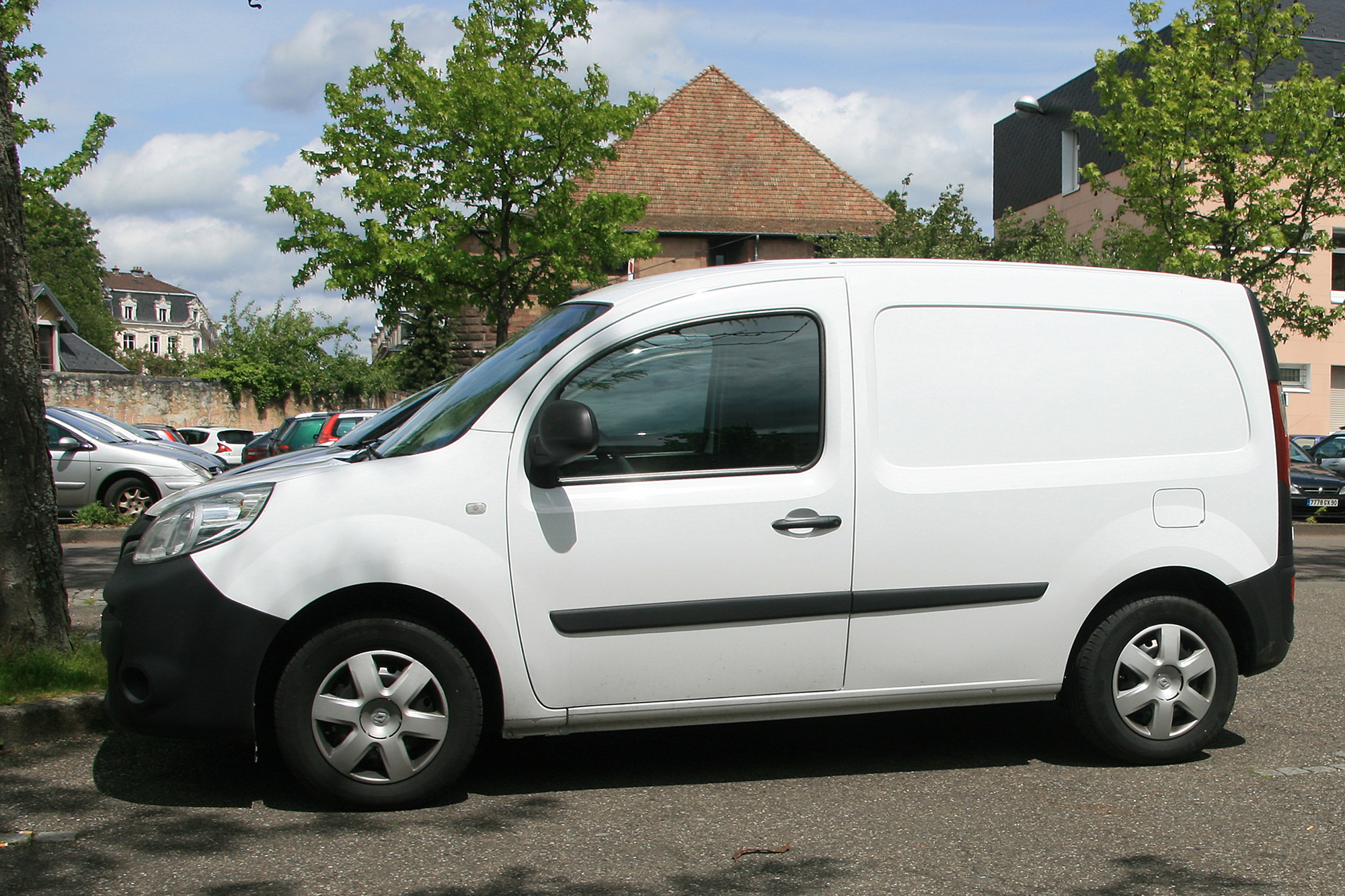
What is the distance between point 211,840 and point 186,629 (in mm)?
681

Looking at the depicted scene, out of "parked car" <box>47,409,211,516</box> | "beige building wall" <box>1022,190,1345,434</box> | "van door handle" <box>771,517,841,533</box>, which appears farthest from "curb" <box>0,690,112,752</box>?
"beige building wall" <box>1022,190,1345,434</box>

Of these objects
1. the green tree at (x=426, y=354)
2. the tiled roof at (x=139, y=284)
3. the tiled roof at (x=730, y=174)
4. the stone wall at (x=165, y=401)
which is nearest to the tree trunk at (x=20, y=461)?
the tiled roof at (x=730, y=174)

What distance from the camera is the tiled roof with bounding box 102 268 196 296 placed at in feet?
441

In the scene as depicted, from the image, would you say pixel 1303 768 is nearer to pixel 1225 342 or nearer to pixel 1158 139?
pixel 1225 342

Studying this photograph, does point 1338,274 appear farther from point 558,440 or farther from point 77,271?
point 77,271

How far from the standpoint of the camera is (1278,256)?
20.3 meters

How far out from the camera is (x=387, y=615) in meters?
4.18

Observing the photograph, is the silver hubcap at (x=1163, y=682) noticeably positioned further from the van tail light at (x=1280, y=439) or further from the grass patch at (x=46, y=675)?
the grass patch at (x=46, y=675)

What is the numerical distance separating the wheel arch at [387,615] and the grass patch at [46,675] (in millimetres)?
1270

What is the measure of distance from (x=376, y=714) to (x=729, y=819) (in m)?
1.24

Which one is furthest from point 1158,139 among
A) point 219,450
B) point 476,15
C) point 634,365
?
point 219,450

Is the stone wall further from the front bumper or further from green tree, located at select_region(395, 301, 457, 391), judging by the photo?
the front bumper

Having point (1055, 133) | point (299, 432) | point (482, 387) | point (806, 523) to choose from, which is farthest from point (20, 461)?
point (1055, 133)

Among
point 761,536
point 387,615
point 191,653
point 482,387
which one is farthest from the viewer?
point 482,387
